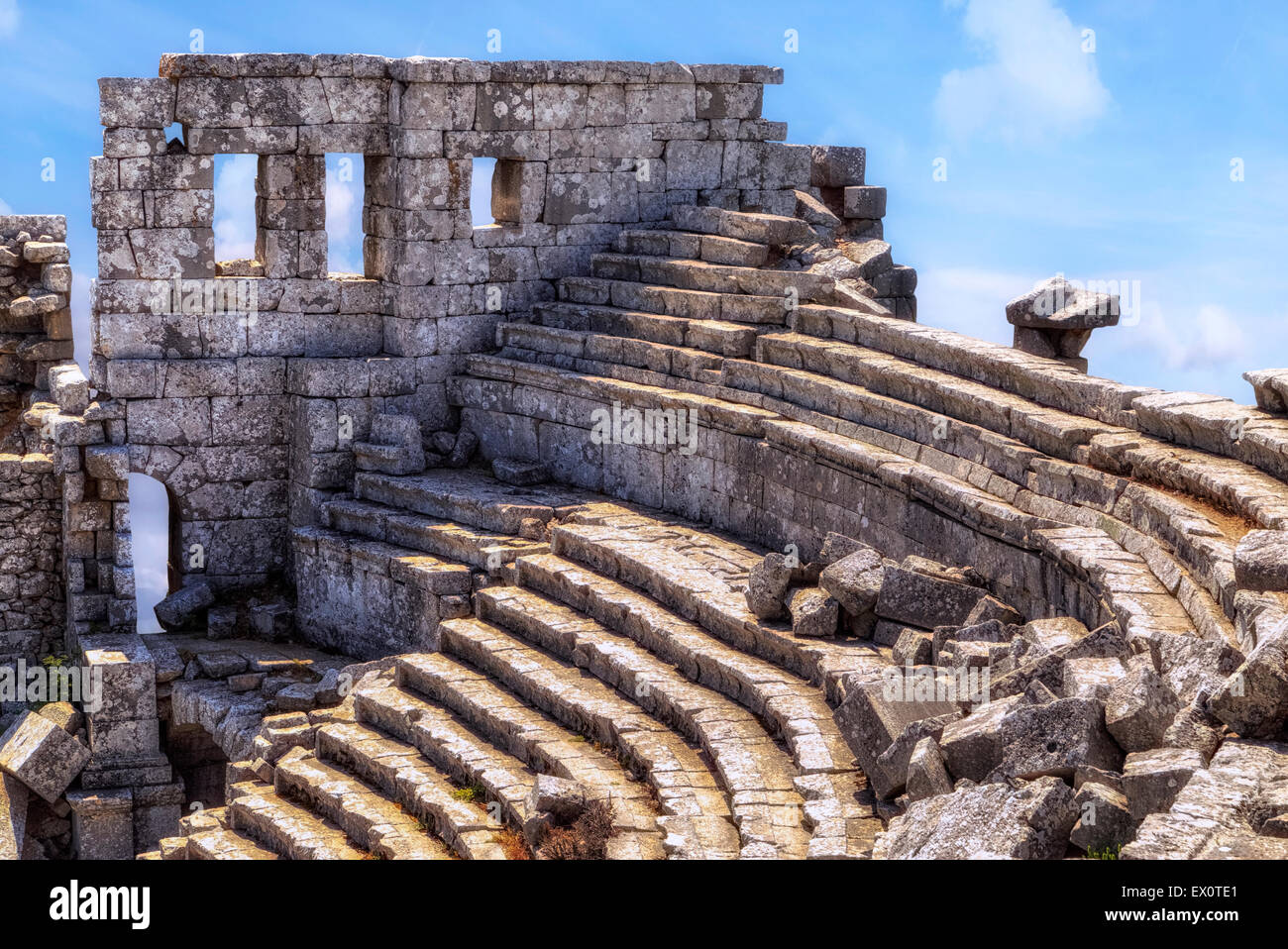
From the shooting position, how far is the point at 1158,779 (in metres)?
7.57

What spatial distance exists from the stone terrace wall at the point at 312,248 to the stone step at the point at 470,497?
68cm

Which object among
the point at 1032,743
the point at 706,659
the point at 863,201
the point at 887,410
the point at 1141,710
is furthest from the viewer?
the point at 863,201

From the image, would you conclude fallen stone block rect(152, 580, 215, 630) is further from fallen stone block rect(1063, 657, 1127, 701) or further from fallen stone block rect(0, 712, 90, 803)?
fallen stone block rect(1063, 657, 1127, 701)

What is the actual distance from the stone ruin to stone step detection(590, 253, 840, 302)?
6cm

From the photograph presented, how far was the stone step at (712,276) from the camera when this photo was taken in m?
16.3

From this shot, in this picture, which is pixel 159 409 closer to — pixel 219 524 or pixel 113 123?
pixel 219 524

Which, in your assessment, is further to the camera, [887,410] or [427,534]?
[427,534]

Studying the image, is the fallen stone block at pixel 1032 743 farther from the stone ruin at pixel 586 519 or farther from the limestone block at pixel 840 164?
the limestone block at pixel 840 164

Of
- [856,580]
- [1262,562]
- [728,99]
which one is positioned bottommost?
[856,580]

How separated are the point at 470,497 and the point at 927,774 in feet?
26.9

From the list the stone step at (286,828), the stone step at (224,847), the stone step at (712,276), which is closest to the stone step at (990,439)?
the stone step at (712,276)

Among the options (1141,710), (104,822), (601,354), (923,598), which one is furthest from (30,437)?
(1141,710)

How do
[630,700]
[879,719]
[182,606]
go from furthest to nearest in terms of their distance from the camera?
[182,606]
[630,700]
[879,719]

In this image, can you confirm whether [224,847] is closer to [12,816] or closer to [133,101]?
[12,816]
